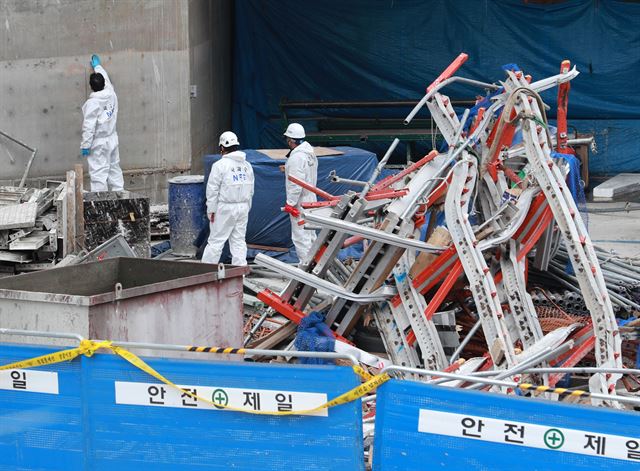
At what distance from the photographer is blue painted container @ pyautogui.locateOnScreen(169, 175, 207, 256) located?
13922 mm

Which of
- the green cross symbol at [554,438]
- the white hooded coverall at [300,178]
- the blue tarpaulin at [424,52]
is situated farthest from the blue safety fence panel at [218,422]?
the blue tarpaulin at [424,52]

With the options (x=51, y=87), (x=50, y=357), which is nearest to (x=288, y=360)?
(x=50, y=357)

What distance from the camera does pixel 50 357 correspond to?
6102 millimetres

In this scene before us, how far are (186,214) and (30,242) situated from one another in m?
2.46

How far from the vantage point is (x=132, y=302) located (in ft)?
23.7

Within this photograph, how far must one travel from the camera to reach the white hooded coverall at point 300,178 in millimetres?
13164

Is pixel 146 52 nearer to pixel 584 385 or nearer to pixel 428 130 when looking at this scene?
pixel 428 130

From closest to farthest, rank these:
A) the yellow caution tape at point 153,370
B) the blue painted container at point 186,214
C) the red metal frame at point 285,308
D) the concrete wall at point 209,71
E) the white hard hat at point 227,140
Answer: the yellow caution tape at point 153,370, the red metal frame at point 285,308, the white hard hat at point 227,140, the blue painted container at point 186,214, the concrete wall at point 209,71

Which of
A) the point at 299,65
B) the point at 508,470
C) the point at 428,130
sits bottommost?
the point at 508,470

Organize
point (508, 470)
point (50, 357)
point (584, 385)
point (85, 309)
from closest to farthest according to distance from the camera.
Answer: point (508, 470) → point (50, 357) → point (85, 309) → point (584, 385)

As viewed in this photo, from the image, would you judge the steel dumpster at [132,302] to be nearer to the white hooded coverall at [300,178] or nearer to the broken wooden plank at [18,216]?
the broken wooden plank at [18,216]

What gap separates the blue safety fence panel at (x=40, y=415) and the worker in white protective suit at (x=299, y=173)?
7.09 metres

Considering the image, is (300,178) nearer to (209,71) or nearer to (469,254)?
(469,254)

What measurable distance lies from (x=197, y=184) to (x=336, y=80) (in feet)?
24.2
